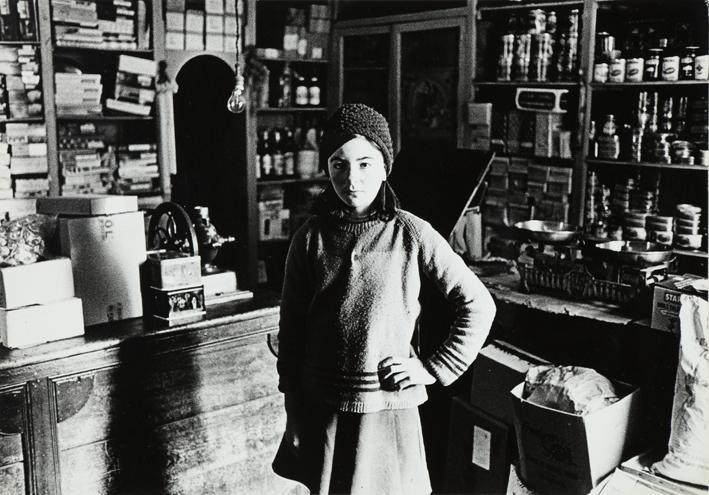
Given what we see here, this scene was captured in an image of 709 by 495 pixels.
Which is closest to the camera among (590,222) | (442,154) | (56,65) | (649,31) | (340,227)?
(340,227)

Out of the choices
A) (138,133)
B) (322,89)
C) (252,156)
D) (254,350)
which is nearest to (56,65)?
(138,133)

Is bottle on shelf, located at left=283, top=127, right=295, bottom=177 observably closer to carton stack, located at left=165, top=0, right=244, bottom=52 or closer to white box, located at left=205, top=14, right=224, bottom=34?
carton stack, located at left=165, top=0, right=244, bottom=52

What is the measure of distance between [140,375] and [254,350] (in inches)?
17.1

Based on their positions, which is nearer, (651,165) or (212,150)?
(651,165)

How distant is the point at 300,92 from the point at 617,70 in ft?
8.23

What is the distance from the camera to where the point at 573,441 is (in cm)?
232

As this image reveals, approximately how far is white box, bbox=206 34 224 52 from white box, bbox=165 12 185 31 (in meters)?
0.22

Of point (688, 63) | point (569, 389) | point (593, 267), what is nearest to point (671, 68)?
point (688, 63)

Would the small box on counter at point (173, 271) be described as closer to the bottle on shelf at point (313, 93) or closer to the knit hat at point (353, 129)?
the knit hat at point (353, 129)

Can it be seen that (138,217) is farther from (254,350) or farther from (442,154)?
(442,154)

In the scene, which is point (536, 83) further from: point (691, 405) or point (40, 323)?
point (40, 323)

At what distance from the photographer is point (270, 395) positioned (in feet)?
9.27

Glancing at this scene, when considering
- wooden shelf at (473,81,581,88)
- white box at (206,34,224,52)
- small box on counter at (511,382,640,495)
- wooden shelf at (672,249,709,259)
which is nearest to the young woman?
small box on counter at (511,382,640,495)

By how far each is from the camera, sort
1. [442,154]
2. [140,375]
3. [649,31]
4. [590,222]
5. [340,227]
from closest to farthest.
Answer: [340,227]
[140,375]
[442,154]
[649,31]
[590,222]
